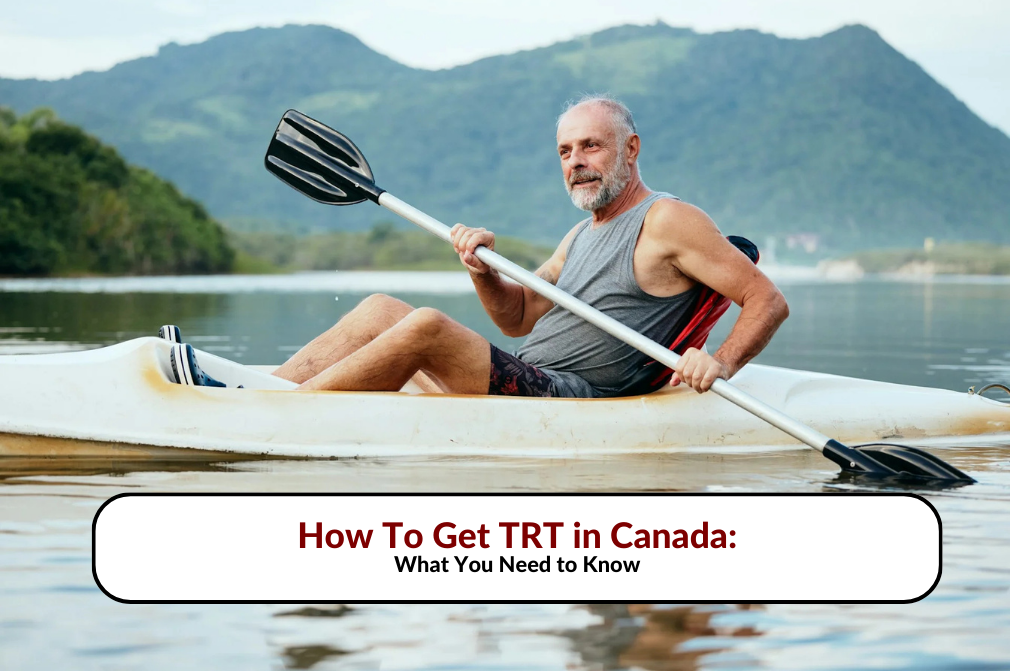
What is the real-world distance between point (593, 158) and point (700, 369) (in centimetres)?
98

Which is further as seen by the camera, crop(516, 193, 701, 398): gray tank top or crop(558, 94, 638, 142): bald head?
crop(558, 94, 638, 142): bald head

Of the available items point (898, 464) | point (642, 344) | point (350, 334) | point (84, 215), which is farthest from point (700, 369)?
point (84, 215)

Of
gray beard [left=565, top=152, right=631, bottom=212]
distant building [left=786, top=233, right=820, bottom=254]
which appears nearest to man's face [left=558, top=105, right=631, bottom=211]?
gray beard [left=565, top=152, right=631, bottom=212]

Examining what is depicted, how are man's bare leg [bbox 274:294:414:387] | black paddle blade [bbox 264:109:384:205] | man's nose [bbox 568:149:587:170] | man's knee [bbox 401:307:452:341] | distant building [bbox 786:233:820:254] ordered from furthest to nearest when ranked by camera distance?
distant building [bbox 786:233:820:254], black paddle blade [bbox 264:109:384:205], man's bare leg [bbox 274:294:414:387], man's nose [bbox 568:149:587:170], man's knee [bbox 401:307:452:341]

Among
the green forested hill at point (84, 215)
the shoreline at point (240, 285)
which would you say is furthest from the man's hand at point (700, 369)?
the green forested hill at point (84, 215)

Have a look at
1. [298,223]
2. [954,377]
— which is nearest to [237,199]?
[298,223]

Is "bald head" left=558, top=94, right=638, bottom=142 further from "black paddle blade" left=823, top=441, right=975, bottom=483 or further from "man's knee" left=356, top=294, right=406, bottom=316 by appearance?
"black paddle blade" left=823, top=441, right=975, bottom=483

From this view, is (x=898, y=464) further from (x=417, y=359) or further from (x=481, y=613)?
(x=481, y=613)

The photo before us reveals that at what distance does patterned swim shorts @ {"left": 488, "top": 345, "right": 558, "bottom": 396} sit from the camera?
15.8 ft

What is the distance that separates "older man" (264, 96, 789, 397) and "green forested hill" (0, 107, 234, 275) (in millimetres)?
49523

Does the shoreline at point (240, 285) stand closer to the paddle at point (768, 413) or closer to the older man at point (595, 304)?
→ the older man at point (595, 304)

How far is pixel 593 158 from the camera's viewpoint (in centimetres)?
478

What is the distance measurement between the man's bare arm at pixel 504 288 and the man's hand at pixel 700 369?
2.76ft

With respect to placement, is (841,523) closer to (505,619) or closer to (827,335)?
(505,619)
